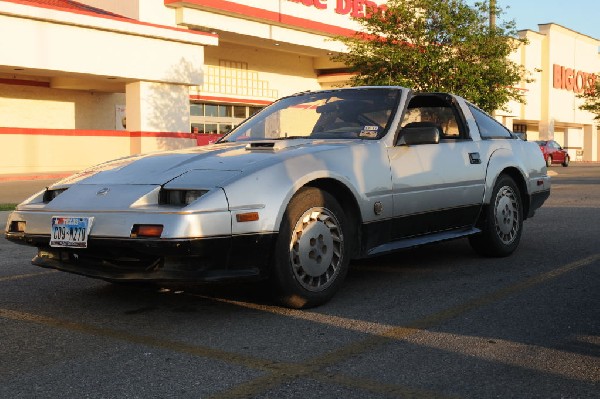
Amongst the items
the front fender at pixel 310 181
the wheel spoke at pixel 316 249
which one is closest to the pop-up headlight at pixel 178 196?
the front fender at pixel 310 181

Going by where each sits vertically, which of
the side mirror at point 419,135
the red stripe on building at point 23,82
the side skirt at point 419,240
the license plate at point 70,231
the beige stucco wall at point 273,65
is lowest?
the side skirt at point 419,240

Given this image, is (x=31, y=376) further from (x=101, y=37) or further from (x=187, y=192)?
(x=101, y=37)

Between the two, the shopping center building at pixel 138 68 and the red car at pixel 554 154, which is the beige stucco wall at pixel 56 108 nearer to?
the shopping center building at pixel 138 68

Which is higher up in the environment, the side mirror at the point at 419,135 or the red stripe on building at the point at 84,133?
the red stripe on building at the point at 84,133

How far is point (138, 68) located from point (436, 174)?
72.9 feet

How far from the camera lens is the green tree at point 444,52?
75.0ft

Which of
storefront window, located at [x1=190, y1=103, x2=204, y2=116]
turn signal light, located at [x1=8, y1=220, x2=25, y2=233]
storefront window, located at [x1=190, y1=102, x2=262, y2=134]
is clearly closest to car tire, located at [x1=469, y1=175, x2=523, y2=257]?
turn signal light, located at [x1=8, y1=220, x2=25, y2=233]

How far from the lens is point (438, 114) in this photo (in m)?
6.32

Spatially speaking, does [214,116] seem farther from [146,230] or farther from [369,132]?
[146,230]

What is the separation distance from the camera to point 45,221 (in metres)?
4.43

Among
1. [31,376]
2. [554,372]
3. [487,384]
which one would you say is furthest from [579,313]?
[31,376]

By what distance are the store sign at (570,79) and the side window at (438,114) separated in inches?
2145

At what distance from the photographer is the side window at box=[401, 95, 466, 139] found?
6.01 metres

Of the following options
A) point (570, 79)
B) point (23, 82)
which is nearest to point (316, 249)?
point (23, 82)
